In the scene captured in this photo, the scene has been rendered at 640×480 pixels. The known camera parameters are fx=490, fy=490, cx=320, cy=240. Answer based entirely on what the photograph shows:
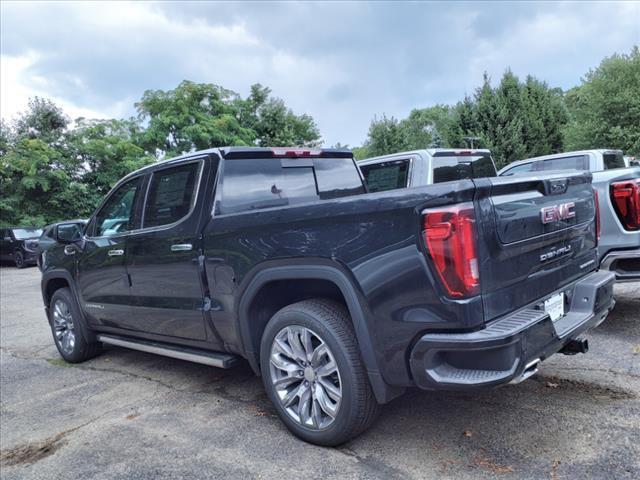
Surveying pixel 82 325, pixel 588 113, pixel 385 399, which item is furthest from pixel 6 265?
pixel 588 113

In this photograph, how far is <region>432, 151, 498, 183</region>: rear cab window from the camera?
626 cm

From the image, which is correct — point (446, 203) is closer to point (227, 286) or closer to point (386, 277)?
point (386, 277)

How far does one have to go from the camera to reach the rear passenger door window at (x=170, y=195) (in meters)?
3.73

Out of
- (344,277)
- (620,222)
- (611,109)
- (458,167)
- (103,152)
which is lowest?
(620,222)

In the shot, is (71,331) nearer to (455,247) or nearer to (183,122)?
(455,247)

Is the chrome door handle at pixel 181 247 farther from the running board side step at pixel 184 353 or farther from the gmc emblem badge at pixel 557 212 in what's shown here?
the gmc emblem badge at pixel 557 212

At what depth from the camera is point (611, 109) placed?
23.3 metres

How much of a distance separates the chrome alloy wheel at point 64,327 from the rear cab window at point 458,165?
4516mm

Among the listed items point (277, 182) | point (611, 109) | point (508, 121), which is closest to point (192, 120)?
point (508, 121)

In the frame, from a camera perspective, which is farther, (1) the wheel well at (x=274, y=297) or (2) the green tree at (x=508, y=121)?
(2) the green tree at (x=508, y=121)

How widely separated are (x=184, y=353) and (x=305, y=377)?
4.20 ft

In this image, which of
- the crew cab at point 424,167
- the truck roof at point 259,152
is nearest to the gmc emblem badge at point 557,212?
the truck roof at point 259,152

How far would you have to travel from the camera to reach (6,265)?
2022 cm

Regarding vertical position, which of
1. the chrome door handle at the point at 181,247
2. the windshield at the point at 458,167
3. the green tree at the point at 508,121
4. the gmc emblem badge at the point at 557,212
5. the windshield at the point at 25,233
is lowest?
the gmc emblem badge at the point at 557,212
